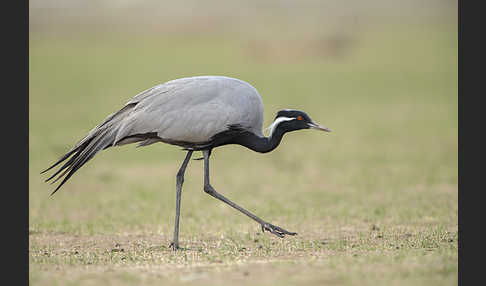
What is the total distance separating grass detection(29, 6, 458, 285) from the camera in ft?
20.3

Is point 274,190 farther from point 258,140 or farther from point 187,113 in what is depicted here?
point 187,113

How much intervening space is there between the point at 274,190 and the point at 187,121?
5.43 metres

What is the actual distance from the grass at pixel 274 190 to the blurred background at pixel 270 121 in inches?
2.4

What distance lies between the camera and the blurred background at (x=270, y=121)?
36.8 ft

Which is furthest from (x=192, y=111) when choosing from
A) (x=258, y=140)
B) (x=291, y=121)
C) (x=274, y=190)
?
(x=274, y=190)

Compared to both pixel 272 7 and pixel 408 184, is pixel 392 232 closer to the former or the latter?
pixel 408 184

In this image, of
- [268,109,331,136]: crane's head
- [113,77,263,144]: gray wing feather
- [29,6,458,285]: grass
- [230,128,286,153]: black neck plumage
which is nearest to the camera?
[29,6,458,285]: grass

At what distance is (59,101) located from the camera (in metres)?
26.2

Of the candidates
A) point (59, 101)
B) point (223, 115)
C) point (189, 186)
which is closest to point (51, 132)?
Result: point (59, 101)

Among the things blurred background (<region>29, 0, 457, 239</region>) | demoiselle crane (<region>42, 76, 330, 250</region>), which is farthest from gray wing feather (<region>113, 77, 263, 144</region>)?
blurred background (<region>29, 0, 457, 239</region>)

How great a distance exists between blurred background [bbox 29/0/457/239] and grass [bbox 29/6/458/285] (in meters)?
0.06

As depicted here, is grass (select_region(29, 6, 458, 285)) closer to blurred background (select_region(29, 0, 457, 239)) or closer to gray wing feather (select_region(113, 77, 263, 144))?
blurred background (select_region(29, 0, 457, 239))

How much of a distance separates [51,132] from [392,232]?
45.7ft

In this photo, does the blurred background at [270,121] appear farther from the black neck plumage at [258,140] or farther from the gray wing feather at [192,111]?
the gray wing feather at [192,111]
